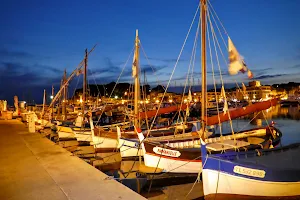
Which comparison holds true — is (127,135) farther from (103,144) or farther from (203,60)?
(203,60)

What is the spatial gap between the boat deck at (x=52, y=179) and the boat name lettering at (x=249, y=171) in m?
4.06

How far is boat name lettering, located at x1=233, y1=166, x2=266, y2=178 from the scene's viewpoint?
8023 millimetres

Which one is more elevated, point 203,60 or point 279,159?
point 203,60

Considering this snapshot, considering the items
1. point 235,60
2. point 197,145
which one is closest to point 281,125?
point 197,145

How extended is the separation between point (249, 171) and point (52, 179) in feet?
21.3

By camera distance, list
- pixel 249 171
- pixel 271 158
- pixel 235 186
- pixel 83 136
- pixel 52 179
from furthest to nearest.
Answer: pixel 83 136
pixel 271 158
pixel 235 186
pixel 249 171
pixel 52 179

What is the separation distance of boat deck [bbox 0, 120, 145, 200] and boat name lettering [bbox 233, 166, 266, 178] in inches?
160

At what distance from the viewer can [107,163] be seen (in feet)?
47.6

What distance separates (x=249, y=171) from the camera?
26.6ft

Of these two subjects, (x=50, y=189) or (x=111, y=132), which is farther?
(x=111, y=132)

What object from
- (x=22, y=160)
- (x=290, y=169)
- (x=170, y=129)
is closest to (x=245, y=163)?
(x=290, y=169)

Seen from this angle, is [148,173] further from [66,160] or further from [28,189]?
[28,189]

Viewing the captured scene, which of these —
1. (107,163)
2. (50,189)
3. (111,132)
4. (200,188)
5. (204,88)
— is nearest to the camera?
(50,189)

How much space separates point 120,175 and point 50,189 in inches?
260
